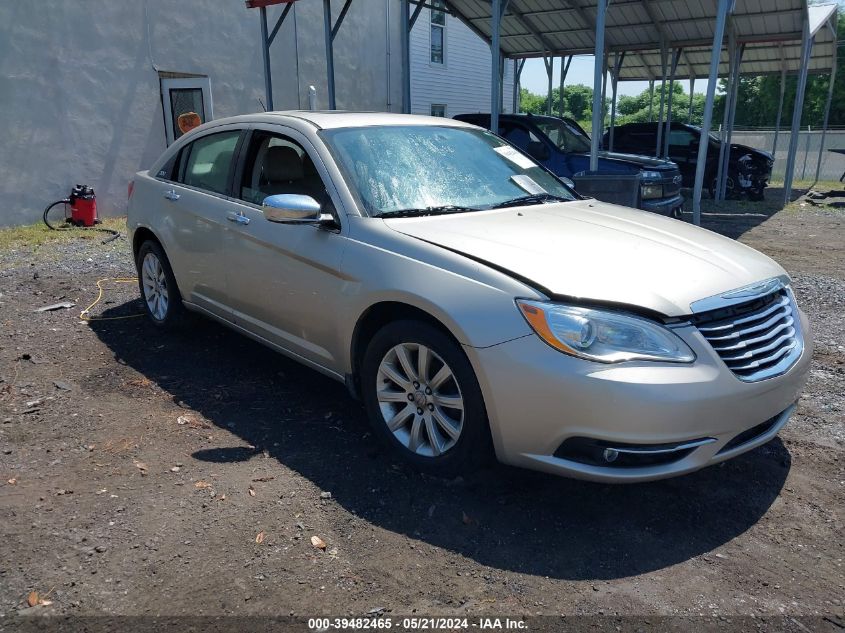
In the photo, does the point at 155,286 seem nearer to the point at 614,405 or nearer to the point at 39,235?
the point at 614,405

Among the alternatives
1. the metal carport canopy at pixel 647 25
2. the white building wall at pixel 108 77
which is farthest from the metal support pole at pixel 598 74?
the white building wall at pixel 108 77

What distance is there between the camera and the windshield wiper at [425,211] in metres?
3.71

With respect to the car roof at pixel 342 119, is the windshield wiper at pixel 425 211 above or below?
below

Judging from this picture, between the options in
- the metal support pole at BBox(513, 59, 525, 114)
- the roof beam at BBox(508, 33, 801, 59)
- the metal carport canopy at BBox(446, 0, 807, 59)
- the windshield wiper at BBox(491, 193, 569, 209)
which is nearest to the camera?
the windshield wiper at BBox(491, 193, 569, 209)

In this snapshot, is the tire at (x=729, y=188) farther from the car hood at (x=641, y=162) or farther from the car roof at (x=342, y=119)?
Result: the car roof at (x=342, y=119)

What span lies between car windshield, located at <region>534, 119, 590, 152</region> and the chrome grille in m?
8.63

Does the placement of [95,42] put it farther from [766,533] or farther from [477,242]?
[766,533]

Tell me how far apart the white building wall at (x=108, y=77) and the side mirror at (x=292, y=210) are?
9.62m

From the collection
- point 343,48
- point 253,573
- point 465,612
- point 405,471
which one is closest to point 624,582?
point 465,612

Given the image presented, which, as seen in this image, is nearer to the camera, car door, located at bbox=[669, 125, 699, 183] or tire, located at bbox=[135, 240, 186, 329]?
tire, located at bbox=[135, 240, 186, 329]

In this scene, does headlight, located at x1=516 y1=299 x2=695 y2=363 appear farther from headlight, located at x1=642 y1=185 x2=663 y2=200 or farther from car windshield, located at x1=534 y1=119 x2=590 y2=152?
car windshield, located at x1=534 y1=119 x2=590 y2=152

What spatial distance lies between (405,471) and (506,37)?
16.6 m

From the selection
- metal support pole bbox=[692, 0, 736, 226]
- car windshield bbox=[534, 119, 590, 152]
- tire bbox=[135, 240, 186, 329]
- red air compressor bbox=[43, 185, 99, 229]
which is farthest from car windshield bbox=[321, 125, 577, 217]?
red air compressor bbox=[43, 185, 99, 229]

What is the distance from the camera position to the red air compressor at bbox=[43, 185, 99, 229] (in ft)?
37.4
